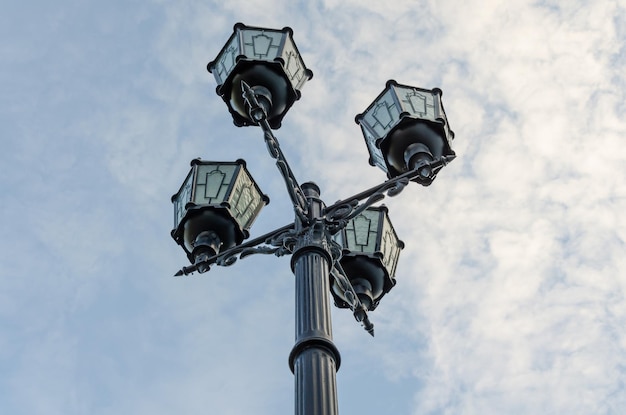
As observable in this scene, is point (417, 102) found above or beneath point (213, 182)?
above

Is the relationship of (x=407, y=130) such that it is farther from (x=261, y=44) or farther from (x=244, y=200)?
(x=244, y=200)

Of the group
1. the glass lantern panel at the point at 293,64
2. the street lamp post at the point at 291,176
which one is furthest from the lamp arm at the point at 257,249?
the glass lantern panel at the point at 293,64

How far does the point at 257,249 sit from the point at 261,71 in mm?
1521

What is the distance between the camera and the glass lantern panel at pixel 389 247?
723 cm

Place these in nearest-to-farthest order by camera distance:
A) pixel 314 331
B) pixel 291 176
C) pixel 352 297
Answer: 1. pixel 314 331
2. pixel 291 176
3. pixel 352 297

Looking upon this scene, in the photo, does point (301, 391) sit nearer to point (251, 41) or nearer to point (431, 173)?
point (431, 173)

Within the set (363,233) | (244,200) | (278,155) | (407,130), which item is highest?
(407,130)

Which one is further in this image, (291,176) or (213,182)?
(213,182)

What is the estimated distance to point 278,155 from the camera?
633 centimetres

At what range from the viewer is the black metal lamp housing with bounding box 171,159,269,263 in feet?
23.2

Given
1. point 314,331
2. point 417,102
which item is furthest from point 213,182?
point 314,331

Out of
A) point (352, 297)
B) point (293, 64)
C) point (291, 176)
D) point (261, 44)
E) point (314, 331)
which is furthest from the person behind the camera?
point (293, 64)

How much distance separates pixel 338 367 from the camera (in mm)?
5098

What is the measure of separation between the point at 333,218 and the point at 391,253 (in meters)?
1.23
